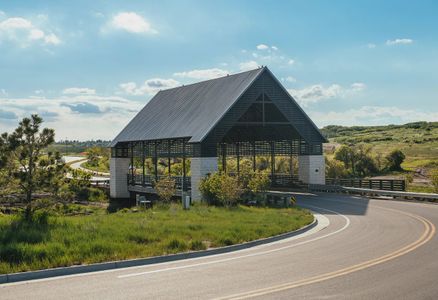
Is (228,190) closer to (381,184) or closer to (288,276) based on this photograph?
(381,184)

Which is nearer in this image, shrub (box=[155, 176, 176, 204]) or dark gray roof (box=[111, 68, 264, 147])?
shrub (box=[155, 176, 176, 204])

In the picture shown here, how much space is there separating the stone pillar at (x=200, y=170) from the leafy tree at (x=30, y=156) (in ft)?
63.8

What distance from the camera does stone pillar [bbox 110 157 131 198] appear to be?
56412mm

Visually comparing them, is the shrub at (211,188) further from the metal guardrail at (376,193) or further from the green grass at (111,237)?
the metal guardrail at (376,193)

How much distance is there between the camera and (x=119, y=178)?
2235 inches

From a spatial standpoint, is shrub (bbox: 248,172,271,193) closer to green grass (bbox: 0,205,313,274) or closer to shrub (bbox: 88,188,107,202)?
green grass (bbox: 0,205,313,274)

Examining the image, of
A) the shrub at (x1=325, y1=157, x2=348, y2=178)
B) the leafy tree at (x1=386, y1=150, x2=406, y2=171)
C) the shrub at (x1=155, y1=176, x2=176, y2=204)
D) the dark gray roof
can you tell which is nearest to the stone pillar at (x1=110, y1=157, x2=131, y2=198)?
the dark gray roof

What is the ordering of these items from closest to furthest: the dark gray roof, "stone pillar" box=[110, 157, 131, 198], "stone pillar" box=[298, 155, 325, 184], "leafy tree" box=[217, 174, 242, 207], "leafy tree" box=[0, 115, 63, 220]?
"leafy tree" box=[0, 115, 63, 220], "leafy tree" box=[217, 174, 242, 207], the dark gray roof, "stone pillar" box=[298, 155, 325, 184], "stone pillar" box=[110, 157, 131, 198]

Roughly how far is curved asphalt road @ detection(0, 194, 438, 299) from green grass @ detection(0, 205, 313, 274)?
114 centimetres

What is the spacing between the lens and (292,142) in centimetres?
5056

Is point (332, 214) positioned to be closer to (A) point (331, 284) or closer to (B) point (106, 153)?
(A) point (331, 284)

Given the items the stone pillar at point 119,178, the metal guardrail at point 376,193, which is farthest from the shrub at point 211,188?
the stone pillar at point 119,178

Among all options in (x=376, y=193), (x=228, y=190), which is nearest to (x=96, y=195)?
(x=228, y=190)

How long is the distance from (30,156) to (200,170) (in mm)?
20188
